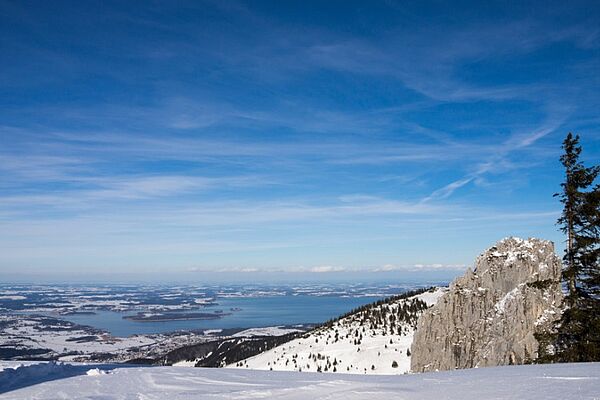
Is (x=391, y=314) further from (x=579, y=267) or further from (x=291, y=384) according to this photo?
(x=291, y=384)

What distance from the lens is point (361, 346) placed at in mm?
40969

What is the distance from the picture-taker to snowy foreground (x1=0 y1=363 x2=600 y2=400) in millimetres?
6844

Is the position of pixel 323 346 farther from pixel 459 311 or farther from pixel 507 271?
pixel 507 271

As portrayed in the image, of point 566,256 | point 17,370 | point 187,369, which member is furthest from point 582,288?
point 17,370

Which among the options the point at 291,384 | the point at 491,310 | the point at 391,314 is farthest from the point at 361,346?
the point at 291,384

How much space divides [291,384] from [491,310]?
2794 centimetres

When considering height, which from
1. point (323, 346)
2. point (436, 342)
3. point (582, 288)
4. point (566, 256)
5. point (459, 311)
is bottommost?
point (323, 346)

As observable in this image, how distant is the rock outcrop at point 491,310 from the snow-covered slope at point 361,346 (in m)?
3.57

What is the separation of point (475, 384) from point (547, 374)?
1.63 metres

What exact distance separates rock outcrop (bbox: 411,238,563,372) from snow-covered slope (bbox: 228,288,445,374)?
3.57 m

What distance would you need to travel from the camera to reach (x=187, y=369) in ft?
35.3

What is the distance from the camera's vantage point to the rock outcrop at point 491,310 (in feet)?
96.5

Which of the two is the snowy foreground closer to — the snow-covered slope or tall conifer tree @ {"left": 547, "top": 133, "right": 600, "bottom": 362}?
tall conifer tree @ {"left": 547, "top": 133, "right": 600, "bottom": 362}

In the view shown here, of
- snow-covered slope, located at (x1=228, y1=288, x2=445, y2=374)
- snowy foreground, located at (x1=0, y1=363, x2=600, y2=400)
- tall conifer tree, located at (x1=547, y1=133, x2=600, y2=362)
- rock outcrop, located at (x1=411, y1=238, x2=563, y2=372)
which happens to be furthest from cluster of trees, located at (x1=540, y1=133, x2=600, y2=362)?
snow-covered slope, located at (x1=228, y1=288, x2=445, y2=374)
